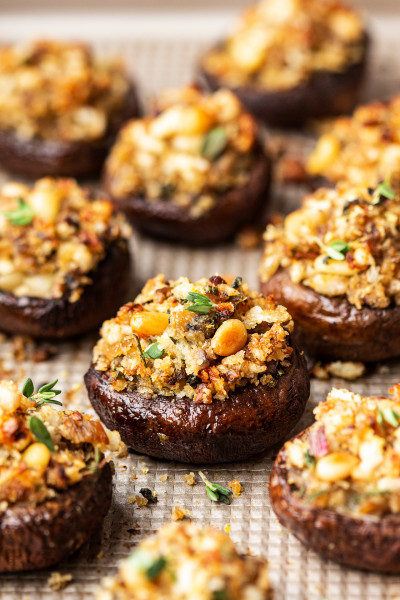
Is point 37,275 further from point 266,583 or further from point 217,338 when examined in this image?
point 266,583

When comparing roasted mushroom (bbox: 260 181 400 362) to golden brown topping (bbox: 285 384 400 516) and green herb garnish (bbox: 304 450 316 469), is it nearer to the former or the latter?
golden brown topping (bbox: 285 384 400 516)

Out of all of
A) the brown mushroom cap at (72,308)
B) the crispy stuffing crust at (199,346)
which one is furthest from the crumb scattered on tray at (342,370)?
the brown mushroom cap at (72,308)

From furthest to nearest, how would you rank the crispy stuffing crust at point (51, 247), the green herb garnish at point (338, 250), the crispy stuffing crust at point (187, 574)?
the crispy stuffing crust at point (51, 247) → the green herb garnish at point (338, 250) → the crispy stuffing crust at point (187, 574)

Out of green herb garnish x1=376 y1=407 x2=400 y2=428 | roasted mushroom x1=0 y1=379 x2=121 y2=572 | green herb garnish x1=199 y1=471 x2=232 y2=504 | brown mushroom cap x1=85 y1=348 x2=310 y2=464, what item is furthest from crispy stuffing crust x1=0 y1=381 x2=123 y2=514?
green herb garnish x1=376 y1=407 x2=400 y2=428

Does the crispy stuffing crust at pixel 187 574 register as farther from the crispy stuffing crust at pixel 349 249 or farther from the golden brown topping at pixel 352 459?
the crispy stuffing crust at pixel 349 249

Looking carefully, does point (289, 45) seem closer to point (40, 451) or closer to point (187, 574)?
point (40, 451)

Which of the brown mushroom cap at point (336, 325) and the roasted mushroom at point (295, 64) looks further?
the roasted mushroom at point (295, 64)

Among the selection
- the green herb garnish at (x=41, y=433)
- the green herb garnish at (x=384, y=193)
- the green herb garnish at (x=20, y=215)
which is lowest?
the green herb garnish at (x=20, y=215)
